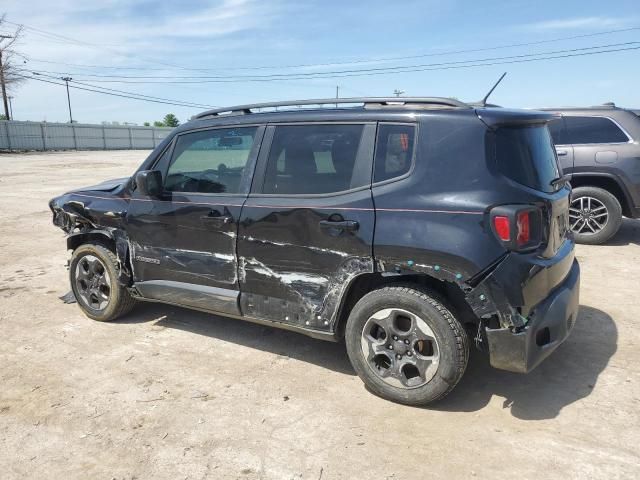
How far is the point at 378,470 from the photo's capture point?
2609 millimetres

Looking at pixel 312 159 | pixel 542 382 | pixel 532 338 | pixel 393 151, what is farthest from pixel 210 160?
pixel 542 382

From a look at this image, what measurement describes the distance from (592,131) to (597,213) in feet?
3.79

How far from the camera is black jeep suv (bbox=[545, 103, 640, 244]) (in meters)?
6.94

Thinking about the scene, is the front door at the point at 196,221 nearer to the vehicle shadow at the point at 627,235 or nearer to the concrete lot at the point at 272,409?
the concrete lot at the point at 272,409

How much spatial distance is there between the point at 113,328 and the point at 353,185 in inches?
106

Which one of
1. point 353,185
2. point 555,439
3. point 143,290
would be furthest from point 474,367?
point 143,290

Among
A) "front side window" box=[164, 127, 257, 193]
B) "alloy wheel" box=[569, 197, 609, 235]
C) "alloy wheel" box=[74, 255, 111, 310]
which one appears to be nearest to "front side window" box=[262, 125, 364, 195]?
"front side window" box=[164, 127, 257, 193]

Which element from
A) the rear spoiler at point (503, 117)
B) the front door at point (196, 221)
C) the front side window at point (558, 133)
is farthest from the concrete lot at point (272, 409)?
the front side window at point (558, 133)

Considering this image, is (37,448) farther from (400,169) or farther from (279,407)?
(400,169)

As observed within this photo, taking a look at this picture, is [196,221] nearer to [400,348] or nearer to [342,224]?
[342,224]

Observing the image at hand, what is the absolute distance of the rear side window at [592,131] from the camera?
7031 mm

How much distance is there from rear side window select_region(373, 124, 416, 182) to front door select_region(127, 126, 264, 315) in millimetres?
987

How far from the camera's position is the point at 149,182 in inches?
157

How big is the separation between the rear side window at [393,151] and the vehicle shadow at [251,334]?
1.49 meters
